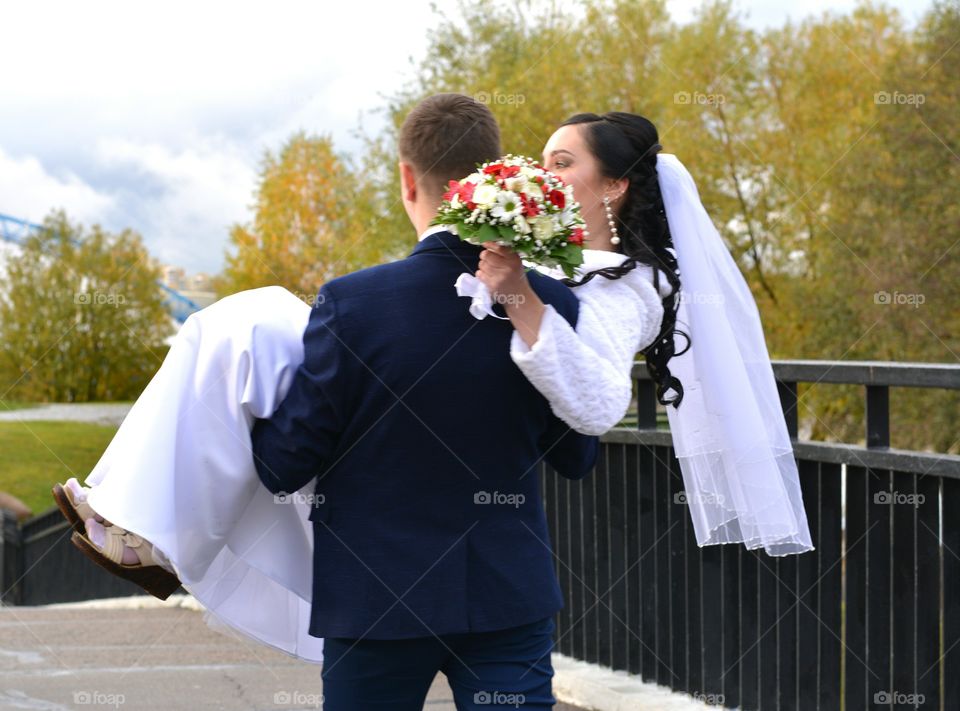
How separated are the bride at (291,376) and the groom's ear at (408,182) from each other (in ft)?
0.85

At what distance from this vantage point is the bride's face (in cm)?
303

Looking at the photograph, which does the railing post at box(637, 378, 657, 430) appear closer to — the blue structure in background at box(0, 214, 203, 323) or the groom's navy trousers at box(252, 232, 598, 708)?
the groom's navy trousers at box(252, 232, 598, 708)

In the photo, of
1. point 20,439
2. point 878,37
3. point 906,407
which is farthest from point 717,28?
point 20,439

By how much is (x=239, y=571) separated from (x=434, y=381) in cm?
80

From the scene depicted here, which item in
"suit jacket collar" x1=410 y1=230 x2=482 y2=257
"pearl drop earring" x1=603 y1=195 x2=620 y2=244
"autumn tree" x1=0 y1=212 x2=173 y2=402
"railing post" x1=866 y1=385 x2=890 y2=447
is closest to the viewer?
"suit jacket collar" x1=410 y1=230 x2=482 y2=257

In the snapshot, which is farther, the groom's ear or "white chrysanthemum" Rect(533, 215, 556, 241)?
the groom's ear

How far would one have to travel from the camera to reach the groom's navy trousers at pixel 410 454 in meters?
2.31

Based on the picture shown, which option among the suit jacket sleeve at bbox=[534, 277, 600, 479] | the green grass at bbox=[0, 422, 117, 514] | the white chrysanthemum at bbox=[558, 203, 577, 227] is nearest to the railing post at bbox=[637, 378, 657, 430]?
the suit jacket sleeve at bbox=[534, 277, 600, 479]

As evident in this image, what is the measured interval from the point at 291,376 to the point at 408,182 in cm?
48

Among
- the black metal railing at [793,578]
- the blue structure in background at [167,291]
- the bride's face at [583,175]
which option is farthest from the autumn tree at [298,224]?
the bride's face at [583,175]

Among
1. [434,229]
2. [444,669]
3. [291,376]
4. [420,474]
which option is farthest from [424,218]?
[444,669]

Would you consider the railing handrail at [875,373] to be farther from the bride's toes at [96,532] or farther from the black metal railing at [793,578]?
the bride's toes at [96,532]

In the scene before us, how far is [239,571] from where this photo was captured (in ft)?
9.11

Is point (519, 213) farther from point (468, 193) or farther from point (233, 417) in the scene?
point (233, 417)
